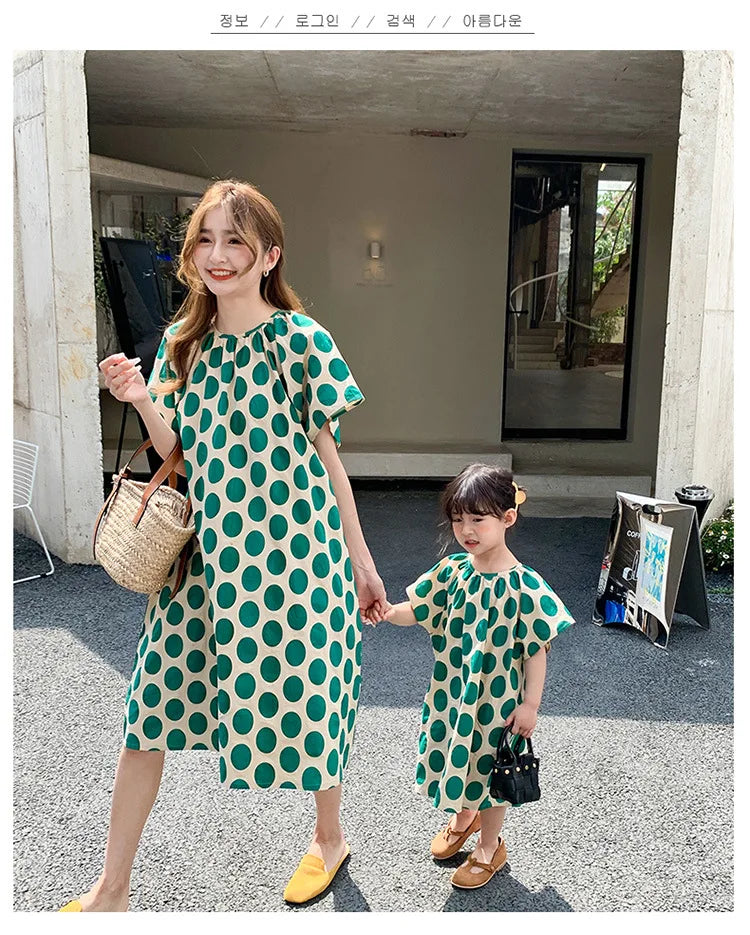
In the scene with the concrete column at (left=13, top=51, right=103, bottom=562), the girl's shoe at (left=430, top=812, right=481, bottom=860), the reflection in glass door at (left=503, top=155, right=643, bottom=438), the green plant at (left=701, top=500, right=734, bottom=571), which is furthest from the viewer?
the reflection in glass door at (left=503, top=155, right=643, bottom=438)

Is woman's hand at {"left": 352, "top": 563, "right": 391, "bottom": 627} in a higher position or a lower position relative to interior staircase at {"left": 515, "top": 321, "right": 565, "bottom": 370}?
lower

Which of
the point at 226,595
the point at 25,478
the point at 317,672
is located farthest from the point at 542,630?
the point at 25,478

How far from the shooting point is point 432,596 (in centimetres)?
236

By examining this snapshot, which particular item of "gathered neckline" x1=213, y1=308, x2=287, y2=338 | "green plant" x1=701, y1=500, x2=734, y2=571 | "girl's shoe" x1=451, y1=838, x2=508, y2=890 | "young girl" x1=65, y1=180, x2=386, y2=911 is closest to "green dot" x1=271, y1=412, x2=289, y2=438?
"young girl" x1=65, y1=180, x2=386, y2=911

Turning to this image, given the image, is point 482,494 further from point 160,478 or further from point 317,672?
point 160,478

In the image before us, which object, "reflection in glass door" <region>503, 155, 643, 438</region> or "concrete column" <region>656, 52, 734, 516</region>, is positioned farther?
"reflection in glass door" <region>503, 155, 643, 438</region>

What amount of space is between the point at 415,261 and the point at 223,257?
637 centimetres

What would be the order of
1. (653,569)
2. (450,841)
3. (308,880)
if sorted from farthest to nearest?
(653,569) → (450,841) → (308,880)

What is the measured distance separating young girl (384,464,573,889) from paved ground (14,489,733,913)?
267mm

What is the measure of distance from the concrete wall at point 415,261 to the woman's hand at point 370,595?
579cm

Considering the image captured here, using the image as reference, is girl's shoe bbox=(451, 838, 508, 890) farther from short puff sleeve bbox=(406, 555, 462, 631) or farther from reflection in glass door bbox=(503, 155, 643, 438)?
reflection in glass door bbox=(503, 155, 643, 438)

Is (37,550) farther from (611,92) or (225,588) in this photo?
(611,92)

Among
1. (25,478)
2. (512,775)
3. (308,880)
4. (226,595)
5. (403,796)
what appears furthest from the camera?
(25,478)

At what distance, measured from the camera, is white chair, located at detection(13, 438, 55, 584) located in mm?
5004
